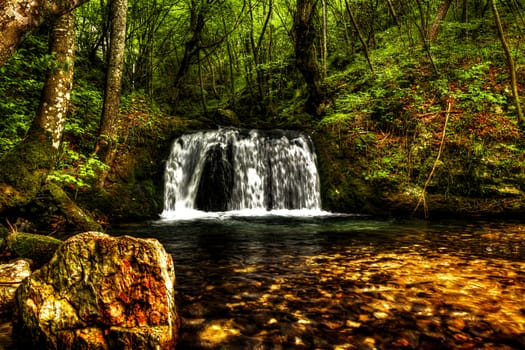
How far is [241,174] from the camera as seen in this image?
1116 cm

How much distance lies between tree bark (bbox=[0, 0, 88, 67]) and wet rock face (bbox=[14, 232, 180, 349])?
140 centimetres

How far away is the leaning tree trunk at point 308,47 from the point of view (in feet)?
38.2

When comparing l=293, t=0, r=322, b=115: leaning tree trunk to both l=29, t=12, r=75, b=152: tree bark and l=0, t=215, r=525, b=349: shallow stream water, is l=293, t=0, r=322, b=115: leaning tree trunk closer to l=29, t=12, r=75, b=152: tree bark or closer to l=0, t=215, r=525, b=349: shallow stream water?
l=0, t=215, r=525, b=349: shallow stream water

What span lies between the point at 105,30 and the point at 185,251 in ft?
37.0

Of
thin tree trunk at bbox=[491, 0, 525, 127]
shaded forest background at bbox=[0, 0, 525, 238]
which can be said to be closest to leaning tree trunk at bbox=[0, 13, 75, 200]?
shaded forest background at bbox=[0, 0, 525, 238]

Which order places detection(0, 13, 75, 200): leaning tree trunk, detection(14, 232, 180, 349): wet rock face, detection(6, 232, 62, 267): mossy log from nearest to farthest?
detection(14, 232, 180, 349): wet rock face < detection(6, 232, 62, 267): mossy log < detection(0, 13, 75, 200): leaning tree trunk

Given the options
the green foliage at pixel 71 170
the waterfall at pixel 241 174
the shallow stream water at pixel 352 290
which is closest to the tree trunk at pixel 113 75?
the green foliage at pixel 71 170

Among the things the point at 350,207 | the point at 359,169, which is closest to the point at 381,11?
the point at 359,169

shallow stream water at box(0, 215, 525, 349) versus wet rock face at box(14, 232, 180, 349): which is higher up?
wet rock face at box(14, 232, 180, 349)

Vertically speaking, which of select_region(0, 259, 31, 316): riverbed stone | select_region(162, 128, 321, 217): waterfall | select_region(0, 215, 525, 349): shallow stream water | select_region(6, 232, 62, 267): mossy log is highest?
select_region(162, 128, 321, 217): waterfall

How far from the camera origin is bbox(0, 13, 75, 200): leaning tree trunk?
4.69m

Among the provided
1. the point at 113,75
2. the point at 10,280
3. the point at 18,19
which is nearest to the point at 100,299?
the point at 10,280

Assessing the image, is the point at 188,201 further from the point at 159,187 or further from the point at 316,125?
the point at 316,125

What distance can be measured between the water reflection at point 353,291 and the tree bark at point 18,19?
240 centimetres
